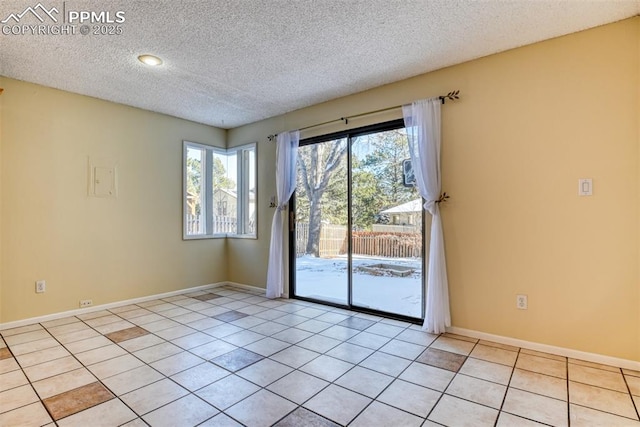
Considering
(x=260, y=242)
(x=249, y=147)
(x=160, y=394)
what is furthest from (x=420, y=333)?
(x=249, y=147)

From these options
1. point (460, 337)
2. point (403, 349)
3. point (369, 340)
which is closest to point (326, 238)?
point (369, 340)

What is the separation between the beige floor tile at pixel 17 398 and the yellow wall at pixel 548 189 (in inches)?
131

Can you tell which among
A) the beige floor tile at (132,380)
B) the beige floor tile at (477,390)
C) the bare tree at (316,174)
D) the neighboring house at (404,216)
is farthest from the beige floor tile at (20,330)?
the beige floor tile at (477,390)

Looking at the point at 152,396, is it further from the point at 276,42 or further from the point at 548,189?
the point at 548,189

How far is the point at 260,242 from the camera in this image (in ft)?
16.2

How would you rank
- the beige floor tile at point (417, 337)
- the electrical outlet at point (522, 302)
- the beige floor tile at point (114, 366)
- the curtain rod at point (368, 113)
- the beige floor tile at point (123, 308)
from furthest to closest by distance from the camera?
the beige floor tile at point (123, 308)
the curtain rod at point (368, 113)
the beige floor tile at point (417, 337)
the electrical outlet at point (522, 302)
the beige floor tile at point (114, 366)

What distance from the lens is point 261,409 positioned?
1.94 m

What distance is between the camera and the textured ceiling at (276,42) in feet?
7.48

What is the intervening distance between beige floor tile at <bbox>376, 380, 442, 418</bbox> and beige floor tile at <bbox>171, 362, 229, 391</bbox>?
1153 mm

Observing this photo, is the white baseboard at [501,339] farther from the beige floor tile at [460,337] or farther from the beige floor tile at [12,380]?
the beige floor tile at [12,380]

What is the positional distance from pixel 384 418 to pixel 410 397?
0.96ft

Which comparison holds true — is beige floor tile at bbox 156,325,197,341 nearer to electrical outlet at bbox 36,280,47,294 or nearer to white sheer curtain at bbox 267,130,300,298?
white sheer curtain at bbox 267,130,300,298

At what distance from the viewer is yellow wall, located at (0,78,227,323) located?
11.1 ft

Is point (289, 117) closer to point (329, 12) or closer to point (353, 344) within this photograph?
point (329, 12)
